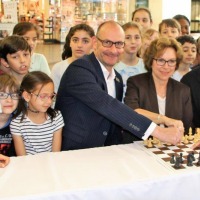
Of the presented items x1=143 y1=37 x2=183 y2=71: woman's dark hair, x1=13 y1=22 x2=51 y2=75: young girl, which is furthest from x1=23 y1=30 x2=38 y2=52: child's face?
x1=143 y1=37 x2=183 y2=71: woman's dark hair

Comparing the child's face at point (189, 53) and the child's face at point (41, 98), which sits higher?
the child's face at point (189, 53)

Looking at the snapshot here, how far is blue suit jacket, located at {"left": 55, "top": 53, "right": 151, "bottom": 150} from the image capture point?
7.45ft

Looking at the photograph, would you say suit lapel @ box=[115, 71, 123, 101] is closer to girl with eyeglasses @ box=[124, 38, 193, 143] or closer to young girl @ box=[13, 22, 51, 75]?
girl with eyeglasses @ box=[124, 38, 193, 143]

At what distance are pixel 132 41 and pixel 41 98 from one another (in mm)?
1584

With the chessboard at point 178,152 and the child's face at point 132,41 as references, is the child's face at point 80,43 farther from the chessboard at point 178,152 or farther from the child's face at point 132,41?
the chessboard at point 178,152

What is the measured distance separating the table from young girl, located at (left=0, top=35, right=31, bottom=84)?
1192 millimetres

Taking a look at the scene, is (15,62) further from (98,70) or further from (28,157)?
(28,157)

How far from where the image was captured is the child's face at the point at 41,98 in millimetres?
2508

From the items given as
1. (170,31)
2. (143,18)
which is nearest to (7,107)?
(170,31)

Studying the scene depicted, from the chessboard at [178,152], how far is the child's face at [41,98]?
0.76m

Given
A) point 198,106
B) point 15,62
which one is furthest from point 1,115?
point 198,106

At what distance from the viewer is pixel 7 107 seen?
2.44 metres

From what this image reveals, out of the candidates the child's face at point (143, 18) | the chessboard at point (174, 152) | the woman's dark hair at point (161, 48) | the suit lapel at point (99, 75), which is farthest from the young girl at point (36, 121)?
the child's face at point (143, 18)

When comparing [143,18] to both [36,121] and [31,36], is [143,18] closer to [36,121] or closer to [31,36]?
[31,36]
